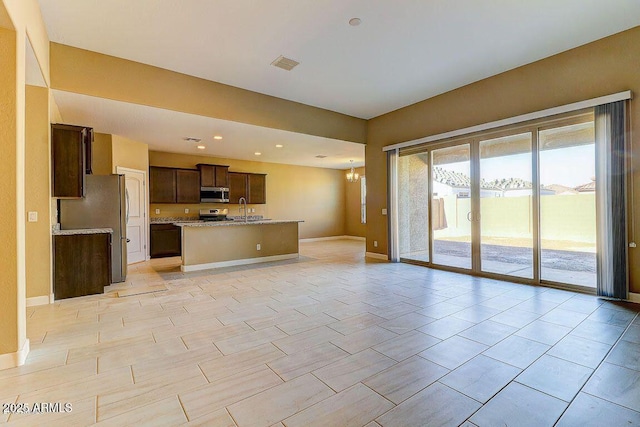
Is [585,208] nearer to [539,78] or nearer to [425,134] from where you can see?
[539,78]

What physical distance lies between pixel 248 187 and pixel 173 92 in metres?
4.56

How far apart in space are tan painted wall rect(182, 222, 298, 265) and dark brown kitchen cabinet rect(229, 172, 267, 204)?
251cm

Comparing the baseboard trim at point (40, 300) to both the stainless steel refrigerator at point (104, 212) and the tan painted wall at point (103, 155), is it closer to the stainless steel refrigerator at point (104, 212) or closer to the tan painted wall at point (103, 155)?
the stainless steel refrigerator at point (104, 212)

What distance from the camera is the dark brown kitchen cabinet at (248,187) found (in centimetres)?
872

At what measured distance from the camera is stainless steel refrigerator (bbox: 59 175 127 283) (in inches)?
181

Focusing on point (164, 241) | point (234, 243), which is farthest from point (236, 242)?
point (164, 241)

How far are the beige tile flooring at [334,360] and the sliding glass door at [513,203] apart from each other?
0.68 meters

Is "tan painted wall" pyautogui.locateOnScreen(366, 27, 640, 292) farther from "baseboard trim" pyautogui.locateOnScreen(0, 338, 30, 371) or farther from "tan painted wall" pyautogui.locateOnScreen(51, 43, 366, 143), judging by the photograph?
"baseboard trim" pyautogui.locateOnScreen(0, 338, 30, 371)

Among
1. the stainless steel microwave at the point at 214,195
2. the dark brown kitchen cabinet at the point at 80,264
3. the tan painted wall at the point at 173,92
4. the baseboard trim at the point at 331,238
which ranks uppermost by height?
the tan painted wall at the point at 173,92

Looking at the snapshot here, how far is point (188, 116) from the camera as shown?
16.0 ft

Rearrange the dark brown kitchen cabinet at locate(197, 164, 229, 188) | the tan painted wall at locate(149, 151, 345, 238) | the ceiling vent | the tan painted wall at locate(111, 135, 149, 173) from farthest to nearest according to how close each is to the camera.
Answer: the tan painted wall at locate(149, 151, 345, 238)
the dark brown kitchen cabinet at locate(197, 164, 229, 188)
the tan painted wall at locate(111, 135, 149, 173)
the ceiling vent

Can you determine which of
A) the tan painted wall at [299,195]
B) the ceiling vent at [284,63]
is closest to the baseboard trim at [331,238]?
the tan painted wall at [299,195]

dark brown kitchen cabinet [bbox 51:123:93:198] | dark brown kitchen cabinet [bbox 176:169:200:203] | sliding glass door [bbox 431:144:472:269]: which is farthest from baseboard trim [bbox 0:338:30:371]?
dark brown kitchen cabinet [bbox 176:169:200:203]

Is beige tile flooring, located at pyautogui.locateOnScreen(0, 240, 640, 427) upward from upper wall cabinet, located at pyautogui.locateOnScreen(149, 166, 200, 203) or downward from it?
downward
